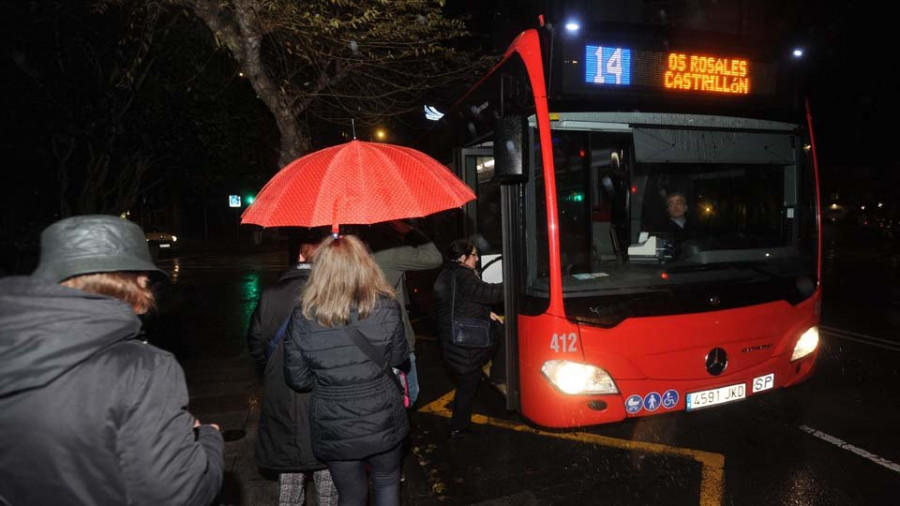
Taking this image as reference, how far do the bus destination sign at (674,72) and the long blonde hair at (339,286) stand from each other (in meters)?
2.24

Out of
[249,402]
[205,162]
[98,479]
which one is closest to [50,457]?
[98,479]

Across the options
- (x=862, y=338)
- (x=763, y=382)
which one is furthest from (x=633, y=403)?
(x=862, y=338)

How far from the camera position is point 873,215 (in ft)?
114

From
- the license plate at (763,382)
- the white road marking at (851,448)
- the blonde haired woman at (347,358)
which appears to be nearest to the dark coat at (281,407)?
the blonde haired woman at (347,358)

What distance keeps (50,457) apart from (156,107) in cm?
1812

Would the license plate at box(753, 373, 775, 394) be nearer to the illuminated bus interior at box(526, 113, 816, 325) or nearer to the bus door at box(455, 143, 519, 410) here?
the illuminated bus interior at box(526, 113, 816, 325)

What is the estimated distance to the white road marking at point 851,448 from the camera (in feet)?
12.7

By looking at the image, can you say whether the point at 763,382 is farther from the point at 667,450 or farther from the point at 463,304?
the point at 463,304

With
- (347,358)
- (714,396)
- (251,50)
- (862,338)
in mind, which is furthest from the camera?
(862,338)

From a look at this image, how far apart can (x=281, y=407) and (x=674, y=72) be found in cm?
351

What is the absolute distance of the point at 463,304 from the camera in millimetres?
4188

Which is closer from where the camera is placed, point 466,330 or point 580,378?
point 580,378

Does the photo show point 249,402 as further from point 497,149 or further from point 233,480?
point 497,149

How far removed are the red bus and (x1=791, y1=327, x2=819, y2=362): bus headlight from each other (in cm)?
2
